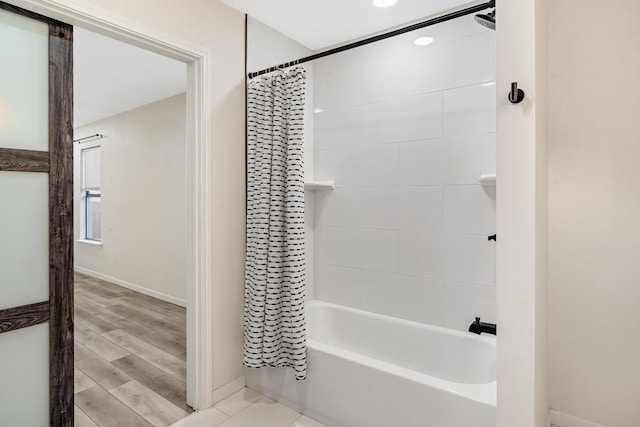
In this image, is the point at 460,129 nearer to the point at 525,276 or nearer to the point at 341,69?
the point at 341,69

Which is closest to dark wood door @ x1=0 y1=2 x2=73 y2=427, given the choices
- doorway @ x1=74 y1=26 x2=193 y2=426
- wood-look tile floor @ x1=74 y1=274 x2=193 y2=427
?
wood-look tile floor @ x1=74 y1=274 x2=193 y2=427

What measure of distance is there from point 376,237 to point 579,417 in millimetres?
1460

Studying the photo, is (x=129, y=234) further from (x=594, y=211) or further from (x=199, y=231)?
(x=594, y=211)

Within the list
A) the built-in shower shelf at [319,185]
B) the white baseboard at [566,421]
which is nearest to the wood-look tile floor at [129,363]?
the built-in shower shelf at [319,185]

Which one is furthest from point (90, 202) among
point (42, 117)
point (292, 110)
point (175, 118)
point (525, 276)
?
point (525, 276)

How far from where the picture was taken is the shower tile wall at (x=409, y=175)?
206 cm

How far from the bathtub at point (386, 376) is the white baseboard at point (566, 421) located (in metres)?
0.30

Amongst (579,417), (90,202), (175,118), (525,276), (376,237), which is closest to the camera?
(525,276)

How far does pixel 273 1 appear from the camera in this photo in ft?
6.80

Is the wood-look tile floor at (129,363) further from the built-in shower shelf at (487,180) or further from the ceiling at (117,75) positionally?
the ceiling at (117,75)

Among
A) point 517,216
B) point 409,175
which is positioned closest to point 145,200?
point 409,175

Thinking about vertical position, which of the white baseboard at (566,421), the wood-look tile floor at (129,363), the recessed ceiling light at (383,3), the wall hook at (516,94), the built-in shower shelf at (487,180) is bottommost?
the wood-look tile floor at (129,363)

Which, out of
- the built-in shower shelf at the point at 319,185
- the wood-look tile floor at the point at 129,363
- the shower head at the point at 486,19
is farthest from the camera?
the built-in shower shelf at the point at 319,185

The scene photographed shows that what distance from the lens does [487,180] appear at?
6.18 feet
